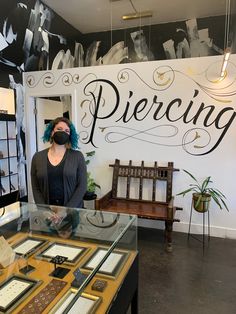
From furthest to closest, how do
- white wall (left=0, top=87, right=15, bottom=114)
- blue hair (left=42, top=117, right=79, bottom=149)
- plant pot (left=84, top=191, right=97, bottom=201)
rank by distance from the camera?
plant pot (left=84, top=191, right=97, bottom=201), white wall (left=0, top=87, right=15, bottom=114), blue hair (left=42, top=117, right=79, bottom=149)

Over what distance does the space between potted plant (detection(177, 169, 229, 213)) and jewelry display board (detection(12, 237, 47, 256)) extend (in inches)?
84.8

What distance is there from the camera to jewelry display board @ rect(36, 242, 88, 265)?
59.5 inches

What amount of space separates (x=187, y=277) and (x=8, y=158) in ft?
9.93

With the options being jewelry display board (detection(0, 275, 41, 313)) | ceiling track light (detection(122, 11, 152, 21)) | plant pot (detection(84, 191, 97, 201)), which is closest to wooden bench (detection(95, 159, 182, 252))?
plant pot (detection(84, 191, 97, 201))

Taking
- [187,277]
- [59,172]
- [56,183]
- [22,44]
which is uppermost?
[22,44]

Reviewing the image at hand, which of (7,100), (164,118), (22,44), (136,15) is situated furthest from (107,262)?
(136,15)

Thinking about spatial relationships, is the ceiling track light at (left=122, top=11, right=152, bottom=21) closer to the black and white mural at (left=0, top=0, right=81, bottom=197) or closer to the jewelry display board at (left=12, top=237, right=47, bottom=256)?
the black and white mural at (left=0, top=0, right=81, bottom=197)

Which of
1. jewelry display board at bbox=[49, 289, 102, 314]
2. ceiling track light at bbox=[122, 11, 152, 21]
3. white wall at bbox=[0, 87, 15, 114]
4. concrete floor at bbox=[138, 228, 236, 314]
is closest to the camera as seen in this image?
jewelry display board at bbox=[49, 289, 102, 314]

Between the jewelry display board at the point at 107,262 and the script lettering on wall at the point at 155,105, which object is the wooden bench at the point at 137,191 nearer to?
the script lettering on wall at the point at 155,105

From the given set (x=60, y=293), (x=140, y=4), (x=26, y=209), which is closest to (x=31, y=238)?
(x=26, y=209)

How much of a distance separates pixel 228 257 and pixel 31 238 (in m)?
2.38

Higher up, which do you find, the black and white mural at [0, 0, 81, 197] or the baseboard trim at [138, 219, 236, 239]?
the black and white mural at [0, 0, 81, 197]

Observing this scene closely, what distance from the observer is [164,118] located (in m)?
3.61

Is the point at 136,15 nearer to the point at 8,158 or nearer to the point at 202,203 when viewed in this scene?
the point at 8,158
